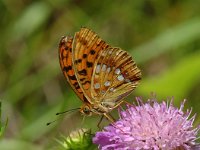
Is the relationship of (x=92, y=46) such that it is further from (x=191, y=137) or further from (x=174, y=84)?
(x=174, y=84)

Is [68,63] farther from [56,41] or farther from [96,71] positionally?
[56,41]

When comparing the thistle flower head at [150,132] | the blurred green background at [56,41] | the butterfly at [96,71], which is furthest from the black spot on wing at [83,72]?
the blurred green background at [56,41]

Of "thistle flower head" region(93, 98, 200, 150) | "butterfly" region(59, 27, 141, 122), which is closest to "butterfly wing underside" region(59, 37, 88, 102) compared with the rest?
"butterfly" region(59, 27, 141, 122)

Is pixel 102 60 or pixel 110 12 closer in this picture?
pixel 102 60

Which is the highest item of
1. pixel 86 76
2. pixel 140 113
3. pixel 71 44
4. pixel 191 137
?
pixel 71 44

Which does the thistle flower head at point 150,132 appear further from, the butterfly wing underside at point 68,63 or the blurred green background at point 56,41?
the blurred green background at point 56,41

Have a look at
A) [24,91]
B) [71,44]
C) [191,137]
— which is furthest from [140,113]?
[24,91]
